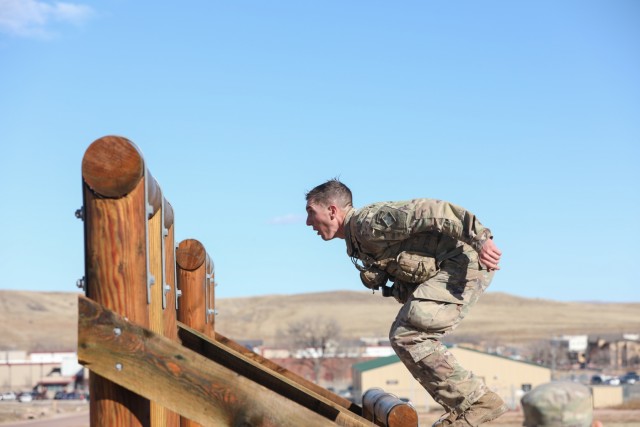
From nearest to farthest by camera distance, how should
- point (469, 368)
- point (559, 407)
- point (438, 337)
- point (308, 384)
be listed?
point (559, 407), point (438, 337), point (308, 384), point (469, 368)

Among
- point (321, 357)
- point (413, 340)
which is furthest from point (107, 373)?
point (321, 357)

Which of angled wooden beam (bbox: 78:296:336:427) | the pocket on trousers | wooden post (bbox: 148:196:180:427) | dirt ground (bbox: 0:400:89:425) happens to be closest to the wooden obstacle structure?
angled wooden beam (bbox: 78:296:336:427)

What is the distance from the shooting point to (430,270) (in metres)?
4.73

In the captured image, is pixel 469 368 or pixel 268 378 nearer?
pixel 268 378

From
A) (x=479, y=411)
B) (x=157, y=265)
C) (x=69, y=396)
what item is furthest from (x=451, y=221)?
(x=69, y=396)

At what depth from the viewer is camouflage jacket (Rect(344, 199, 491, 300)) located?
4.50m

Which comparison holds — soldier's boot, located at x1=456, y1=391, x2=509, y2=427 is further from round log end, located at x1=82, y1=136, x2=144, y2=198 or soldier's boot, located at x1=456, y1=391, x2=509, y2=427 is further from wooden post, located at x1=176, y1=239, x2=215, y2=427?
wooden post, located at x1=176, y1=239, x2=215, y2=427

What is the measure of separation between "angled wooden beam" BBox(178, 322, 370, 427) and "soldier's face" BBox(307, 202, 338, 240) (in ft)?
2.40

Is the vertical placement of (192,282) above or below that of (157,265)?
below

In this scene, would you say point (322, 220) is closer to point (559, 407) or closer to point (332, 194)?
point (332, 194)

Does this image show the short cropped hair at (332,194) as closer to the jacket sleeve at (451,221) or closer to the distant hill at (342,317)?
the jacket sleeve at (451,221)

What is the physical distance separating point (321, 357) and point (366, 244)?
7494cm

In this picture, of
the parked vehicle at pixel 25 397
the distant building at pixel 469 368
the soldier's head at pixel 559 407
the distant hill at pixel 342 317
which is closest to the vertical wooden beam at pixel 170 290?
the soldier's head at pixel 559 407

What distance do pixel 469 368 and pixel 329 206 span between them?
5754 centimetres
